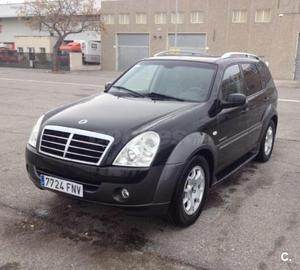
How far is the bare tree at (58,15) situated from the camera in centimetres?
3366

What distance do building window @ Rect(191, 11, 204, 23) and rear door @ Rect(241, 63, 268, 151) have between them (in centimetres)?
3235

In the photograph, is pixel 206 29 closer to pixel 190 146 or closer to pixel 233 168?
pixel 233 168

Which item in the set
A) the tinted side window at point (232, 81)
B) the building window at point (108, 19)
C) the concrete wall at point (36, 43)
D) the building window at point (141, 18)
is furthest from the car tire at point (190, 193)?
the concrete wall at point (36, 43)

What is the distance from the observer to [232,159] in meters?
4.91

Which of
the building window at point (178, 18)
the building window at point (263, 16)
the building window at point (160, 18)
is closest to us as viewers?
the building window at point (263, 16)

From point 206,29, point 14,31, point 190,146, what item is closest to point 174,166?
point 190,146

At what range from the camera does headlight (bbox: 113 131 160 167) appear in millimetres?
3438

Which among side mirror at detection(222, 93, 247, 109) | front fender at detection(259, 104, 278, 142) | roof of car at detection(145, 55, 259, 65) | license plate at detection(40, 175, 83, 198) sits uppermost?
roof of car at detection(145, 55, 259, 65)

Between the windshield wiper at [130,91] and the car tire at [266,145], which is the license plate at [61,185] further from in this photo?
the car tire at [266,145]

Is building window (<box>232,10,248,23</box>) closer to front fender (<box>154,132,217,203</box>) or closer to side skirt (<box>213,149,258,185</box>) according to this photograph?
side skirt (<box>213,149,258,185</box>)

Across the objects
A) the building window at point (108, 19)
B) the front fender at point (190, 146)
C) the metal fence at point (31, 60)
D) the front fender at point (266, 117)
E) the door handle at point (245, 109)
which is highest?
the building window at point (108, 19)

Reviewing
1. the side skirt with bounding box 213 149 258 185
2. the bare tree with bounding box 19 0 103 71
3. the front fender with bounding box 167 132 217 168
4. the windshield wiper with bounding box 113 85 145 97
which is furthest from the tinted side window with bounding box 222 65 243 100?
the bare tree with bounding box 19 0 103 71

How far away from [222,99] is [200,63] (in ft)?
2.14

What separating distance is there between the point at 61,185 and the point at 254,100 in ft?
10.0
